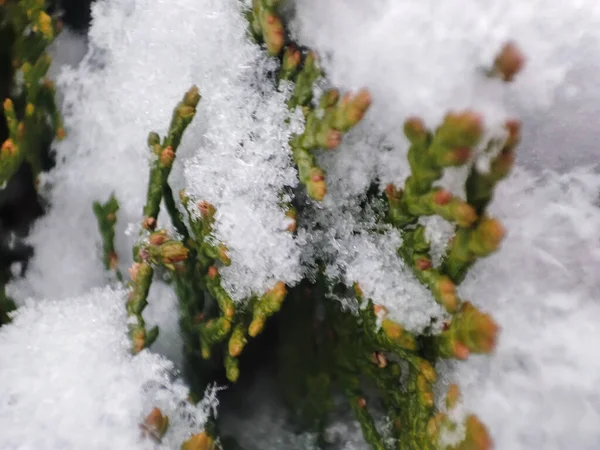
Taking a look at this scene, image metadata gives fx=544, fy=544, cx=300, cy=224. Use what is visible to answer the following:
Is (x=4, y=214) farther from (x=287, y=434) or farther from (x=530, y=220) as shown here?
(x=530, y=220)

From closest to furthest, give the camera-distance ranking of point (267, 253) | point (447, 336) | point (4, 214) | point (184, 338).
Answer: point (447, 336), point (267, 253), point (184, 338), point (4, 214)

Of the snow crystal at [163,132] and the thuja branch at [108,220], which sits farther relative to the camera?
the thuja branch at [108,220]

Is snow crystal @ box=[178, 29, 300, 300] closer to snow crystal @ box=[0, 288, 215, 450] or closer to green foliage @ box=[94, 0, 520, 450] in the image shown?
green foliage @ box=[94, 0, 520, 450]

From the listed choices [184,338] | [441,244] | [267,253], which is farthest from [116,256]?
[441,244]

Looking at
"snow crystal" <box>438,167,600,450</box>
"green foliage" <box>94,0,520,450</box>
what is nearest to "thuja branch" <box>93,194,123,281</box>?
"green foliage" <box>94,0,520,450</box>

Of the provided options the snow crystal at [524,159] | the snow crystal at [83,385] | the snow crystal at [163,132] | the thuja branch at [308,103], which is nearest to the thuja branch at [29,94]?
the snow crystal at [163,132]

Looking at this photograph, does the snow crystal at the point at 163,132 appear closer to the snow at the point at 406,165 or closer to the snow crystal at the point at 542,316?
the snow at the point at 406,165

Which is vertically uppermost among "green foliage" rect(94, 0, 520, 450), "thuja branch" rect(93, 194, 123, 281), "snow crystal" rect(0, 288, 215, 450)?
"green foliage" rect(94, 0, 520, 450)

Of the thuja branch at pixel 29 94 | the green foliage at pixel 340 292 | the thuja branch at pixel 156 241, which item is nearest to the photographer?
the green foliage at pixel 340 292
